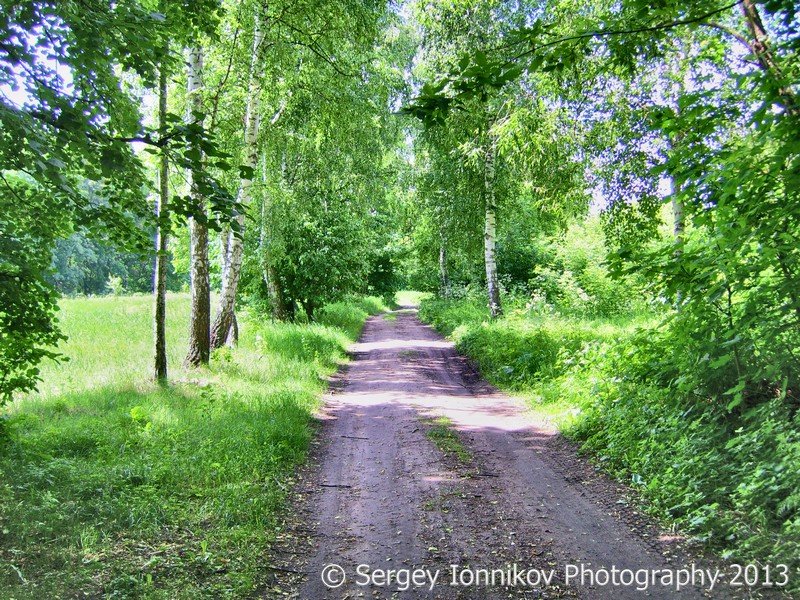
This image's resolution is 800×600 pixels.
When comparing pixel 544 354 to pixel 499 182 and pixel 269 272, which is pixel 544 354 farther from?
pixel 269 272

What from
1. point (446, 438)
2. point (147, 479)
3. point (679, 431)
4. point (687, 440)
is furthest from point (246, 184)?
point (687, 440)

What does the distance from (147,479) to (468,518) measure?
314cm

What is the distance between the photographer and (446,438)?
7.71 metres

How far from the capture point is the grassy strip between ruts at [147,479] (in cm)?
393

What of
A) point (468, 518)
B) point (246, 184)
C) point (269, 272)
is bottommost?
point (468, 518)

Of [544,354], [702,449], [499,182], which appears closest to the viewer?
[702,449]

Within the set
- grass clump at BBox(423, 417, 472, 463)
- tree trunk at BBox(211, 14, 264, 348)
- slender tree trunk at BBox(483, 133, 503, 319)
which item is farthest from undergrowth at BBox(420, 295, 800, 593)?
slender tree trunk at BBox(483, 133, 503, 319)

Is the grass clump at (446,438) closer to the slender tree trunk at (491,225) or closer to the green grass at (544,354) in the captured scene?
the green grass at (544,354)

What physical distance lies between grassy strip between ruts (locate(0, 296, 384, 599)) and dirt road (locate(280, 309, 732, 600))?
528mm

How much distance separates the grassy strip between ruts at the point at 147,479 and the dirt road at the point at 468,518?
20.8 inches

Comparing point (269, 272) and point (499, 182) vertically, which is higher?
point (499, 182)

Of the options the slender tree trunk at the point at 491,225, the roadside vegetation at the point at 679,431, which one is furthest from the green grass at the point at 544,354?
the slender tree trunk at the point at 491,225

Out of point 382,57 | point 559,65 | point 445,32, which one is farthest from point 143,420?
point 382,57

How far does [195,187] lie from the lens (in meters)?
3.79
